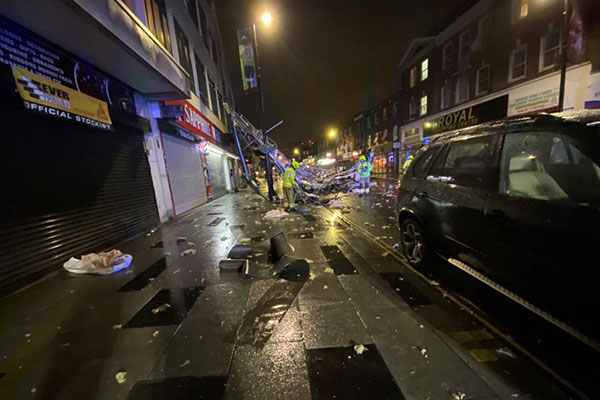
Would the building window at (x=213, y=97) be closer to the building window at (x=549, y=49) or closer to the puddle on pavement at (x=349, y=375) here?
the puddle on pavement at (x=349, y=375)

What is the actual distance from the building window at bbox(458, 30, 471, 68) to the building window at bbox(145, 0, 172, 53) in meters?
20.1

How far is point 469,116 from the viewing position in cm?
1717

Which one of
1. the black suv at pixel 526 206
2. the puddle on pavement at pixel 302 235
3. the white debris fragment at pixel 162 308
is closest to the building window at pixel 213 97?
the puddle on pavement at pixel 302 235

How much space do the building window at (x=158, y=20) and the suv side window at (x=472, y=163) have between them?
852 cm

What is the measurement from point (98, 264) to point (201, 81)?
42.6 ft

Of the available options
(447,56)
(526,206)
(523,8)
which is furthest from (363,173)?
(447,56)

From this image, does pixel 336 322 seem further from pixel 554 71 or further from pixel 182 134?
pixel 554 71

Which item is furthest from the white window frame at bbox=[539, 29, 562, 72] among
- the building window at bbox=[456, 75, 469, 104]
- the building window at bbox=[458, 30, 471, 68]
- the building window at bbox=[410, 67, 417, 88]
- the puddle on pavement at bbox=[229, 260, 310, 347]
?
the puddle on pavement at bbox=[229, 260, 310, 347]

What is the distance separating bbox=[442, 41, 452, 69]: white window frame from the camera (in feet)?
61.4

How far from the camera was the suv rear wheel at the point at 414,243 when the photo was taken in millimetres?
3586

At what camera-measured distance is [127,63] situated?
5.50m

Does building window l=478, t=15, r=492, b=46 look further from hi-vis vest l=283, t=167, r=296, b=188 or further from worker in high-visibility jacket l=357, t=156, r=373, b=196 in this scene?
hi-vis vest l=283, t=167, r=296, b=188

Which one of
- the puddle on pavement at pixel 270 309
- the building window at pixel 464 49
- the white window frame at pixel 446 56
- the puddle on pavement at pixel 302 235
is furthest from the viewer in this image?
the white window frame at pixel 446 56

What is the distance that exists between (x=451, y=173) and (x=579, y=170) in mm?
1231
